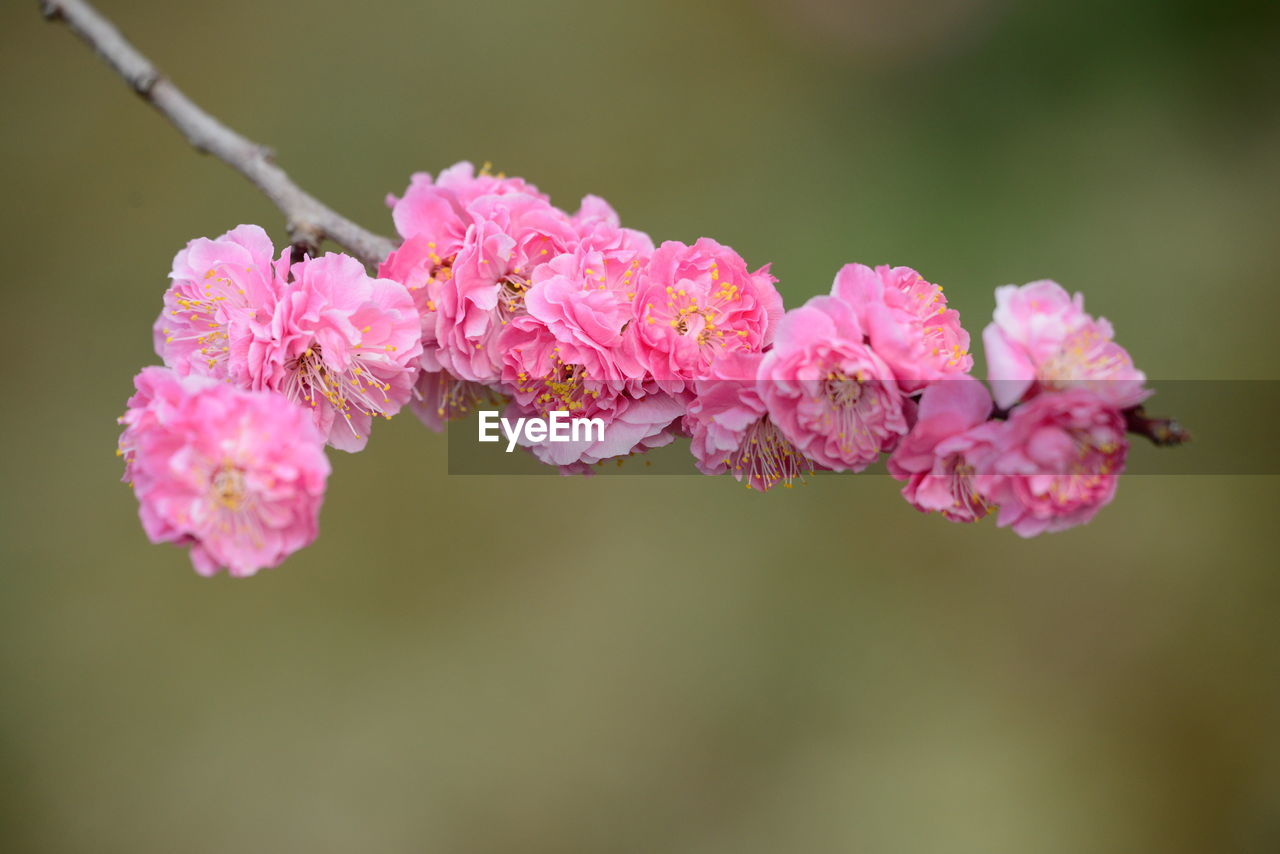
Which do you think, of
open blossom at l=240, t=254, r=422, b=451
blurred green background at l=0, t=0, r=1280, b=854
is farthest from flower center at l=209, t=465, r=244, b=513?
blurred green background at l=0, t=0, r=1280, b=854

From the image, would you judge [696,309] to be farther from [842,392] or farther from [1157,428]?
[1157,428]

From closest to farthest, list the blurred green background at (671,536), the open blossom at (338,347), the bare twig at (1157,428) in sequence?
1. the bare twig at (1157,428)
2. the open blossom at (338,347)
3. the blurred green background at (671,536)

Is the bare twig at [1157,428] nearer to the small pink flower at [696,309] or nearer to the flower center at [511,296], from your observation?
the small pink flower at [696,309]

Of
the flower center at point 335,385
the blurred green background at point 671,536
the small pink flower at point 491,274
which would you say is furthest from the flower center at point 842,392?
the blurred green background at point 671,536

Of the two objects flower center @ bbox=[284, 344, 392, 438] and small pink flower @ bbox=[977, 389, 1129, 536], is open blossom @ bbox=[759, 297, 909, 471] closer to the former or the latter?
small pink flower @ bbox=[977, 389, 1129, 536]

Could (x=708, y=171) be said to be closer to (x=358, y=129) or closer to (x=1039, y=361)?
(x=358, y=129)

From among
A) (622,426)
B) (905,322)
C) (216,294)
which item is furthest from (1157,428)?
(216,294)

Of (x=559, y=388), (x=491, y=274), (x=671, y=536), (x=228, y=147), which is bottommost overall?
(x=671, y=536)

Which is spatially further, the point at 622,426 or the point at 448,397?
the point at 448,397
